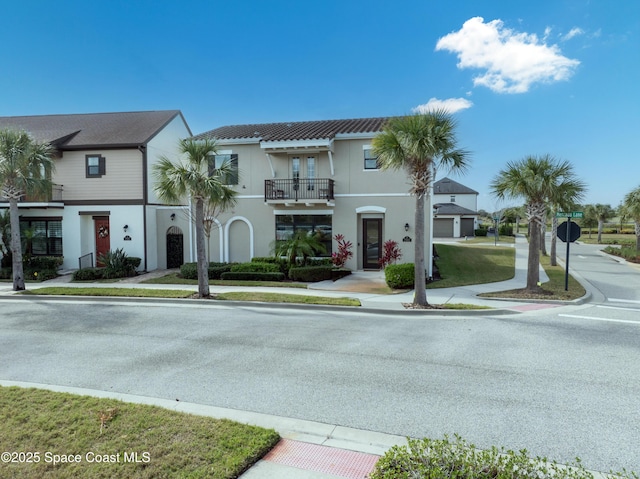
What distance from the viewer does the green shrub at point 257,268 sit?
56.2 feet

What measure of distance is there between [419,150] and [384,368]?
669 centimetres

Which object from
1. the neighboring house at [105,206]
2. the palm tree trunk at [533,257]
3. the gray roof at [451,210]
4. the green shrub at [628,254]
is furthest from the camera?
the gray roof at [451,210]

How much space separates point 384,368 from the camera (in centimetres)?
656

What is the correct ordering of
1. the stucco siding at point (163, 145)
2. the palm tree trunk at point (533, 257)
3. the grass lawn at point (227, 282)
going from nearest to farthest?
the palm tree trunk at point (533, 257)
the grass lawn at point (227, 282)
the stucco siding at point (163, 145)

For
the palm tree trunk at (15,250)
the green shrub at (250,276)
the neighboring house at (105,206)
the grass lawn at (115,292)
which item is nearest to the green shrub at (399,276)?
the green shrub at (250,276)

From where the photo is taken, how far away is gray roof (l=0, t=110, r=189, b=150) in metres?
20.2

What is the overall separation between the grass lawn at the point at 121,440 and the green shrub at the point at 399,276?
1062 centimetres

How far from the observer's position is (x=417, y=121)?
11.1 meters

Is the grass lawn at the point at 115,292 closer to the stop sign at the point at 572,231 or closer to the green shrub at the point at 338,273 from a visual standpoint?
the green shrub at the point at 338,273

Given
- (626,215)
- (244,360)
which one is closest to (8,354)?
(244,360)

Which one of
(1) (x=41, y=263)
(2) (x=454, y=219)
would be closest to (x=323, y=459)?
(1) (x=41, y=263)

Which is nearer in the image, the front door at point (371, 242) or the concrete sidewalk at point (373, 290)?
the concrete sidewalk at point (373, 290)

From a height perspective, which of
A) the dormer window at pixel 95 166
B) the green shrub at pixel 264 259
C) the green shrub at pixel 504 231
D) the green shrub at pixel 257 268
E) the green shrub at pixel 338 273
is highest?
the dormer window at pixel 95 166

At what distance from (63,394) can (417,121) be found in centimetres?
1010
